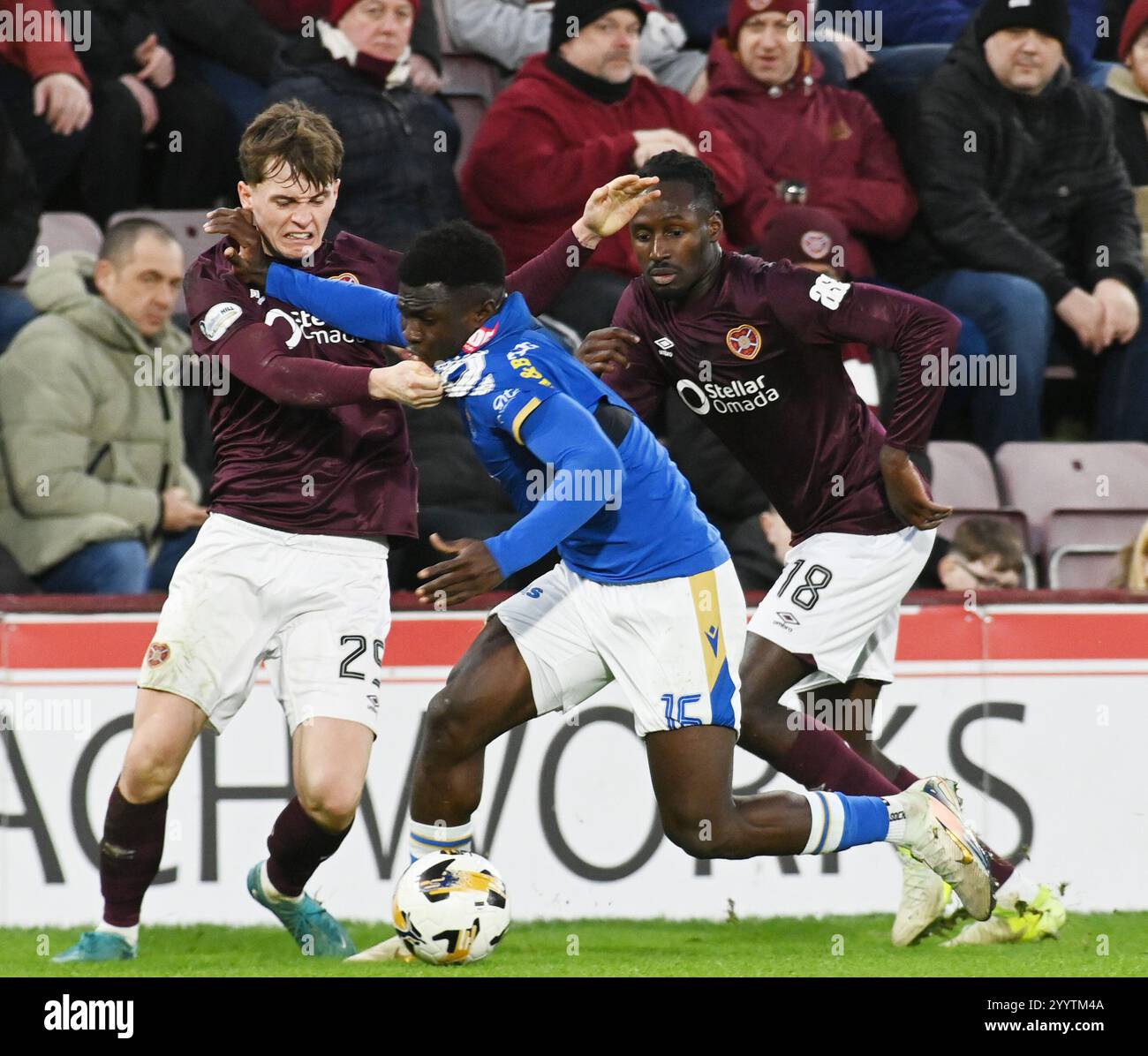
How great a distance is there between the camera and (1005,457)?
27.8ft

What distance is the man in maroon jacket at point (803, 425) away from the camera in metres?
5.51

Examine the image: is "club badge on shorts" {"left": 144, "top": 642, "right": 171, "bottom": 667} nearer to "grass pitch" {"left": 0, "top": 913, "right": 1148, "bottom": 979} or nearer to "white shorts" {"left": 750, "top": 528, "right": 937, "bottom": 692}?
"grass pitch" {"left": 0, "top": 913, "right": 1148, "bottom": 979}

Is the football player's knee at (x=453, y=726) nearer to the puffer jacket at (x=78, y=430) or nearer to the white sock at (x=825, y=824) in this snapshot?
the white sock at (x=825, y=824)

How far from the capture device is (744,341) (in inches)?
221

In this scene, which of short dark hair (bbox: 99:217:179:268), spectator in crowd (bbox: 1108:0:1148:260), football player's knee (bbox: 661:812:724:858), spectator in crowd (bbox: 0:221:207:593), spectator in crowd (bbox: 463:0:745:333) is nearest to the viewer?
football player's knee (bbox: 661:812:724:858)

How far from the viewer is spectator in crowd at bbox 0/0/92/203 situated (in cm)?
803

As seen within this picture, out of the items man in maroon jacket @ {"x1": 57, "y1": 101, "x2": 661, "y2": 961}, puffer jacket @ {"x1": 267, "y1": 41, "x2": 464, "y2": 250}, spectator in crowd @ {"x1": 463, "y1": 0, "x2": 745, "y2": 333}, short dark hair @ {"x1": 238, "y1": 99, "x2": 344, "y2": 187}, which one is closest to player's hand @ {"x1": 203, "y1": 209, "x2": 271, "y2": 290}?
man in maroon jacket @ {"x1": 57, "y1": 101, "x2": 661, "y2": 961}

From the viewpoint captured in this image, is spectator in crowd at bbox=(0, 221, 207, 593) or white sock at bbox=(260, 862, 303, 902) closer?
white sock at bbox=(260, 862, 303, 902)

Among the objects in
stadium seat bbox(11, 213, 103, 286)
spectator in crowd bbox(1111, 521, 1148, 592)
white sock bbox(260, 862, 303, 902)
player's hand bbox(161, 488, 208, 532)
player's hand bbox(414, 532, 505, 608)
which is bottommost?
white sock bbox(260, 862, 303, 902)

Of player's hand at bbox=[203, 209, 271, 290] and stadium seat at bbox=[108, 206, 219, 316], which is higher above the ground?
stadium seat at bbox=[108, 206, 219, 316]

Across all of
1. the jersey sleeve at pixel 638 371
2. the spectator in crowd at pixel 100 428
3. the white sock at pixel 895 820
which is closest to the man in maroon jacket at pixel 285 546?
the jersey sleeve at pixel 638 371

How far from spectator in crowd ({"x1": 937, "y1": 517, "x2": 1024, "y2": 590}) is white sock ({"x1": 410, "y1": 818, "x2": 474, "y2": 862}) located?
2.89 metres

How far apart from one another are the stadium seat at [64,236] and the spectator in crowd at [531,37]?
210 centimetres
